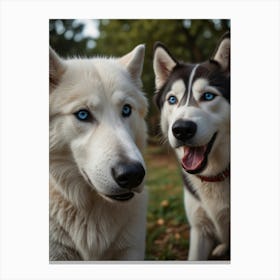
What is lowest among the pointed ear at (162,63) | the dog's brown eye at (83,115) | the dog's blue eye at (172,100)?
the dog's brown eye at (83,115)

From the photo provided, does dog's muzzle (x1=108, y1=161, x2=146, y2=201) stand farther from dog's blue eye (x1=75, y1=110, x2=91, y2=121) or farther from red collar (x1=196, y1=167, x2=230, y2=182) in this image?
red collar (x1=196, y1=167, x2=230, y2=182)

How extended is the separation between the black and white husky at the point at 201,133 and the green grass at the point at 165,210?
7.0 inches

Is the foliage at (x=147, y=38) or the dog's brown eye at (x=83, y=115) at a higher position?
the foliage at (x=147, y=38)

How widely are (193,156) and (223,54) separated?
755 mm

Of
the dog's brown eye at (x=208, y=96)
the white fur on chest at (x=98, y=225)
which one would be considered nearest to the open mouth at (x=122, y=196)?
the white fur on chest at (x=98, y=225)

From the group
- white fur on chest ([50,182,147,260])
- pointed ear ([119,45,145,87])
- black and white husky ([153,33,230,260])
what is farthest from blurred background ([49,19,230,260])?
white fur on chest ([50,182,147,260])

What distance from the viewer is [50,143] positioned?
2635 millimetres

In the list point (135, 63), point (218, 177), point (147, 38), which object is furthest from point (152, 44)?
point (218, 177)

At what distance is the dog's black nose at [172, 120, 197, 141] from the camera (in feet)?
9.15

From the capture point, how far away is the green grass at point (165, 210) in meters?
3.25

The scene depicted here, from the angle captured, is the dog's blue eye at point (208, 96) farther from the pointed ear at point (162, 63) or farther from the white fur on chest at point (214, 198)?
the white fur on chest at point (214, 198)

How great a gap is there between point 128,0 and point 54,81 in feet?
2.94

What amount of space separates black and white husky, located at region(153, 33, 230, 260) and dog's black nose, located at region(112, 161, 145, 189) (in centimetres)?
60

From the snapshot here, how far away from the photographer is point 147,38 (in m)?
3.17
